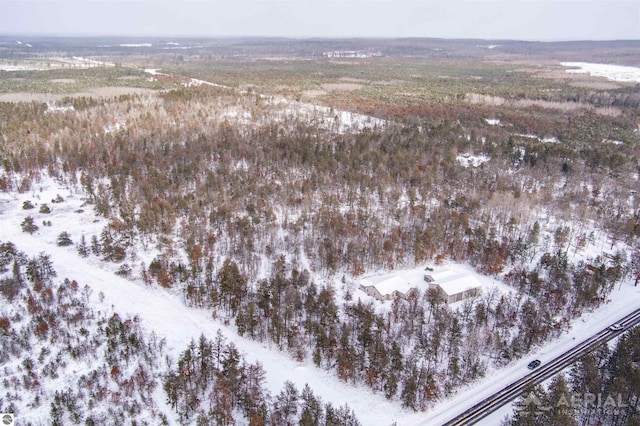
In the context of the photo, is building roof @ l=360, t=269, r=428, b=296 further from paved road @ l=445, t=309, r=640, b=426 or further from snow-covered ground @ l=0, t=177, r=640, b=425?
→ paved road @ l=445, t=309, r=640, b=426

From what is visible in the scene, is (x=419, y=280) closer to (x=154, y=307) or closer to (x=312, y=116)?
(x=154, y=307)

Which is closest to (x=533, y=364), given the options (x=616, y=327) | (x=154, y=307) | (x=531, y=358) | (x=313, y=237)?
(x=531, y=358)

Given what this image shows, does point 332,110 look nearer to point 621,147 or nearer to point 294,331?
point 621,147

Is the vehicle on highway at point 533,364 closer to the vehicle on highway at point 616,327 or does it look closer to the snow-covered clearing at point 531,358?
the snow-covered clearing at point 531,358

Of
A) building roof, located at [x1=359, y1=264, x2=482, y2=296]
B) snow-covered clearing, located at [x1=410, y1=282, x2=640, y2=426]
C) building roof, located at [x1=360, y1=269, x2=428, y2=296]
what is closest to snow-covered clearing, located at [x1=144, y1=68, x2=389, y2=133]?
building roof, located at [x1=359, y1=264, x2=482, y2=296]

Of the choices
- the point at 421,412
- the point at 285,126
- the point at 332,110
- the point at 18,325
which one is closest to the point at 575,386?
Result: the point at 421,412
